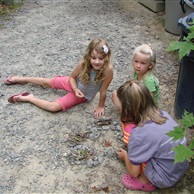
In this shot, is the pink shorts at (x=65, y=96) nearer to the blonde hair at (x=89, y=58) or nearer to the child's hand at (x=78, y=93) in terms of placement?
the child's hand at (x=78, y=93)

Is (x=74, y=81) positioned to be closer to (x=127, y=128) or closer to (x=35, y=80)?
(x=35, y=80)

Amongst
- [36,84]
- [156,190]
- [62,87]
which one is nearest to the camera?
[156,190]

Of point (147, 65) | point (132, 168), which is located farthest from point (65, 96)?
point (132, 168)

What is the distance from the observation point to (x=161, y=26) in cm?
544

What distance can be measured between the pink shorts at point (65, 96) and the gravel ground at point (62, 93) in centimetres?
7

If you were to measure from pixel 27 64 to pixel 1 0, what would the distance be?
2519mm

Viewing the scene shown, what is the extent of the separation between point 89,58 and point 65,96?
1.70 feet

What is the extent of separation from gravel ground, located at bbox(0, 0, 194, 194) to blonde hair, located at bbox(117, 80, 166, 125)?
57 centimetres

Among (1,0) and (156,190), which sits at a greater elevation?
(1,0)

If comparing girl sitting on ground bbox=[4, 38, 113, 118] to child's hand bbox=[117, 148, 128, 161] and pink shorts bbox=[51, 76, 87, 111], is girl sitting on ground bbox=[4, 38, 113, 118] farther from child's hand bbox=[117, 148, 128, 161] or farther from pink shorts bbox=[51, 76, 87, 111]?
child's hand bbox=[117, 148, 128, 161]

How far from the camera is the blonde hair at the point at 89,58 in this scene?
3.06 m

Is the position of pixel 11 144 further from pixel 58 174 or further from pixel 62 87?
pixel 62 87

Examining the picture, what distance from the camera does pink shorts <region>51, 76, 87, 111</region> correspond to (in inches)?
131

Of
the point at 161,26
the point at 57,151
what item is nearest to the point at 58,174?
the point at 57,151
